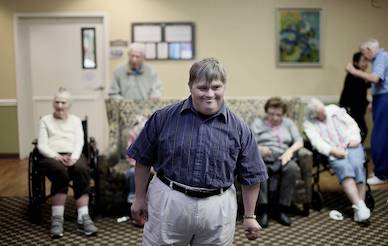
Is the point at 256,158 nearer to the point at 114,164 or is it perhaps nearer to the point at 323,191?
the point at 114,164

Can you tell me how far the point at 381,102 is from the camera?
449 centimetres

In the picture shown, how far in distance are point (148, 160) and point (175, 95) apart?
4.20 m

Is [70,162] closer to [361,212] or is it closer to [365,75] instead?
[361,212]

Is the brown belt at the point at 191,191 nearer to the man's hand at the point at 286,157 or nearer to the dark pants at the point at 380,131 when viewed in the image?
the man's hand at the point at 286,157

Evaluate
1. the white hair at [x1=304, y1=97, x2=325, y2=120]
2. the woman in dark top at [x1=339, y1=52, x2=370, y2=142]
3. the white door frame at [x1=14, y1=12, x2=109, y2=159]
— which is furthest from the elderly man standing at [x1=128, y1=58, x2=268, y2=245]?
the white door frame at [x1=14, y1=12, x2=109, y2=159]

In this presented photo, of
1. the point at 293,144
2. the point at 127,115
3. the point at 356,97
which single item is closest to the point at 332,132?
the point at 293,144

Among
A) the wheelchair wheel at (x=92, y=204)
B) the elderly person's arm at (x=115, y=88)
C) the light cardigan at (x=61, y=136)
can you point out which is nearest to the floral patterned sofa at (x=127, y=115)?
the wheelchair wheel at (x=92, y=204)

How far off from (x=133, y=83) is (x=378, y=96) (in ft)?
7.22

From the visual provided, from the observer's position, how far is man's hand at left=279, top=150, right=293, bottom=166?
3.78 meters

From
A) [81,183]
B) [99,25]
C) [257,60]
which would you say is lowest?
[81,183]

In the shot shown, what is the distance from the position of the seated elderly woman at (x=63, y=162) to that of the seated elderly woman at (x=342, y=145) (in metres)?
1.81

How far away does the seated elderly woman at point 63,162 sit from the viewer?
141 inches

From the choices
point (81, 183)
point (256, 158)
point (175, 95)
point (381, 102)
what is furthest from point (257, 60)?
point (256, 158)

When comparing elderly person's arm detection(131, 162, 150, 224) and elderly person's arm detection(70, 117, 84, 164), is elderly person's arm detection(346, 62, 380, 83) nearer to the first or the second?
elderly person's arm detection(70, 117, 84, 164)
